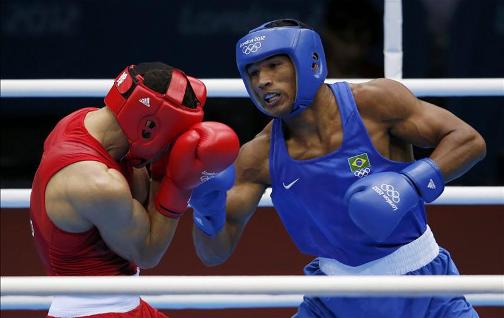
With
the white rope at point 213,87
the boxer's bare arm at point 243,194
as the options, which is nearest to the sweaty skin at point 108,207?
the boxer's bare arm at point 243,194

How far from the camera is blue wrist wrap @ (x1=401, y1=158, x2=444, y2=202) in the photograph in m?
2.36

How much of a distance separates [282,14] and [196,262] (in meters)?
1.23

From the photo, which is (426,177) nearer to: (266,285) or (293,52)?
(293,52)

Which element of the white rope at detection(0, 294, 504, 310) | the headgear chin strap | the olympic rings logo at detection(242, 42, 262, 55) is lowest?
the white rope at detection(0, 294, 504, 310)

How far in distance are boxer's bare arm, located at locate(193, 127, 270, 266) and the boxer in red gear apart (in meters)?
0.21

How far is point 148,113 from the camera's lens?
2328 mm

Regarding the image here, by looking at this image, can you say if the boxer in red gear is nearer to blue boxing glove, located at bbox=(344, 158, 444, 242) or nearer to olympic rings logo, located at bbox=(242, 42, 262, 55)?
olympic rings logo, located at bbox=(242, 42, 262, 55)

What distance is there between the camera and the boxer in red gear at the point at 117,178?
2279mm

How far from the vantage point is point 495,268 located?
4.58m

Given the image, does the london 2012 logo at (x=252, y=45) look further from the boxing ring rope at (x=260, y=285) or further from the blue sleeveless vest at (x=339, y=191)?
the boxing ring rope at (x=260, y=285)

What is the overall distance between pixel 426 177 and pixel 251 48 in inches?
19.8

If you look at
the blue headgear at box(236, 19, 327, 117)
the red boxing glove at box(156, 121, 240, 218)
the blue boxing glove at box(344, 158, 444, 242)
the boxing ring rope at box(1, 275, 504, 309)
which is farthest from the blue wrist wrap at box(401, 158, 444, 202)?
the boxing ring rope at box(1, 275, 504, 309)

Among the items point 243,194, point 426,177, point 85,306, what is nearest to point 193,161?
point 243,194

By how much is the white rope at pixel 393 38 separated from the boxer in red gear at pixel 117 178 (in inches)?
27.7
